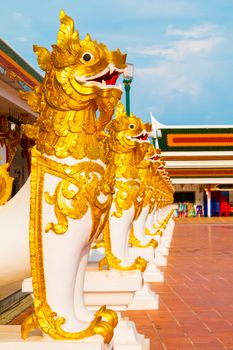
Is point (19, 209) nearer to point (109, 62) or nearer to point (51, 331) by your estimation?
point (51, 331)

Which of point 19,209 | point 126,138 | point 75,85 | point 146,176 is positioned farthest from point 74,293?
point 146,176

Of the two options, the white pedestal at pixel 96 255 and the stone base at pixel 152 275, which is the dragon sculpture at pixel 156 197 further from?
the white pedestal at pixel 96 255

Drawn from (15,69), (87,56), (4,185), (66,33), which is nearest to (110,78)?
(87,56)

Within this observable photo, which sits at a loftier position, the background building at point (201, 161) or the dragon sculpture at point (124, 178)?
the background building at point (201, 161)

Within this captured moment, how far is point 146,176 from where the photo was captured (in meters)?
6.57

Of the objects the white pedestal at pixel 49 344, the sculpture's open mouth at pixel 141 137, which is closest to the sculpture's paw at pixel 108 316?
the white pedestal at pixel 49 344

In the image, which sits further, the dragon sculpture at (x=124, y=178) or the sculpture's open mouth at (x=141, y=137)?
the sculpture's open mouth at (x=141, y=137)

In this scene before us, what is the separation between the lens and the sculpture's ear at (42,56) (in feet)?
9.28

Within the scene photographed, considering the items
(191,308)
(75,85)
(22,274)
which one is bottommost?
(191,308)

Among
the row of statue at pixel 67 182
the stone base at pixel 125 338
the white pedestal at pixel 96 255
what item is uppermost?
the row of statue at pixel 67 182

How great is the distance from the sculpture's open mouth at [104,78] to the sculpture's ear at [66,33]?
6.6 inches

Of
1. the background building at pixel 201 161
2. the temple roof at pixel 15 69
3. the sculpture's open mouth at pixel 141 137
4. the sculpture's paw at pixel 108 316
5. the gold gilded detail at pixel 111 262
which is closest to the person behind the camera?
the sculpture's paw at pixel 108 316

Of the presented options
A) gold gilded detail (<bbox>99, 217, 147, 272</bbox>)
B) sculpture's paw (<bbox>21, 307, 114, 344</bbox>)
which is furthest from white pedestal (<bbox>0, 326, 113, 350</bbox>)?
gold gilded detail (<bbox>99, 217, 147, 272</bbox>)

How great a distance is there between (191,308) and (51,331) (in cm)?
400
